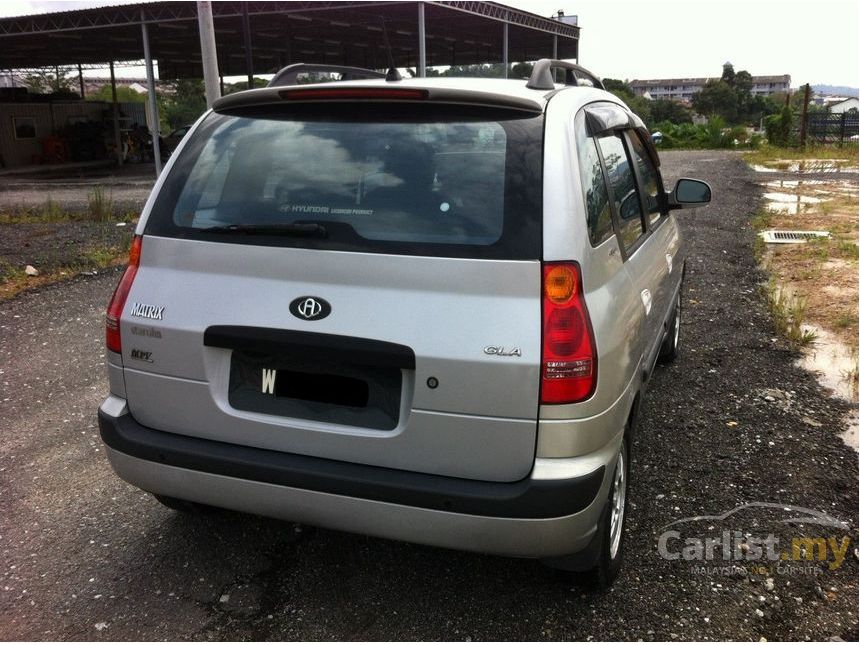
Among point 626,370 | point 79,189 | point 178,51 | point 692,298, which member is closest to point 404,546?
point 626,370

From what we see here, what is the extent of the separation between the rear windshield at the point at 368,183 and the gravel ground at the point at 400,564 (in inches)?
53.6

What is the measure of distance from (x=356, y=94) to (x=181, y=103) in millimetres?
68802

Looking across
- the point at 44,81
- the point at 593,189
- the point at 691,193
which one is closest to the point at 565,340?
the point at 593,189

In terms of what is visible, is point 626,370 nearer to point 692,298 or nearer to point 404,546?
point 404,546

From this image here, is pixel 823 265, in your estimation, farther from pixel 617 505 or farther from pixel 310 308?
pixel 310 308

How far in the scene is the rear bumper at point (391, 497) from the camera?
236 cm

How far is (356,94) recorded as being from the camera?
105 inches

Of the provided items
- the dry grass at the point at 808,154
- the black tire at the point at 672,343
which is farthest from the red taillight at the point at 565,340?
the dry grass at the point at 808,154

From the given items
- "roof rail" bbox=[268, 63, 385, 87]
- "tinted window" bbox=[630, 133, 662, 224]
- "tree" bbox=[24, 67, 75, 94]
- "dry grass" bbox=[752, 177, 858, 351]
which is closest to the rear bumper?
"roof rail" bbox=[268, 63, 385, 87]

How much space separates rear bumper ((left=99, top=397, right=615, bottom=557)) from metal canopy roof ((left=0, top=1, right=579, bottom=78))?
1626cm

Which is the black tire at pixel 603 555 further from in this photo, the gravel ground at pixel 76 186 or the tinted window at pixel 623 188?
the gravel ground at pixel 76 186

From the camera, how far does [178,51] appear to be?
107 feet

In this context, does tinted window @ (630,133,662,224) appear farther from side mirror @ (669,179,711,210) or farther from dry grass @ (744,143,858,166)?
dry grass @ (744,143,858,166)

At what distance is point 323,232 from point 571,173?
2.83 feet
